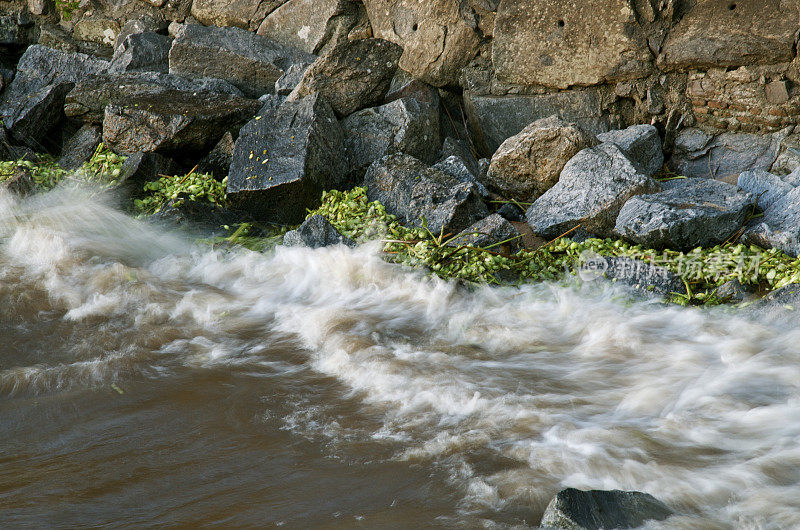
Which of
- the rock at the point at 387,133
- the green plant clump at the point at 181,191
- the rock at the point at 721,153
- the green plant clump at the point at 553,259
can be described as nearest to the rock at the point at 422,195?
the green plant clump at the point at 553,259

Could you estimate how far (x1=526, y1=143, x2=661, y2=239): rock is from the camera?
448cm

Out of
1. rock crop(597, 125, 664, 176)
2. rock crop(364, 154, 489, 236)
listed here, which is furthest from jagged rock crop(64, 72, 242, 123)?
rock crop(597, 125, 664, 176)

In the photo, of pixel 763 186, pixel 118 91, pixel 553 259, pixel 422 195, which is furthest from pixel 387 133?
pixel 763 186

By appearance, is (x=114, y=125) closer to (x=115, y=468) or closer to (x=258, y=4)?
(x=258, y=4)

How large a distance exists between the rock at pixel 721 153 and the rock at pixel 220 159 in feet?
13.2

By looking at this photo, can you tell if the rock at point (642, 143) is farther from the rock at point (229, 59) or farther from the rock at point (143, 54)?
the rock at point (143, 54)

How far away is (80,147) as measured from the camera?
638 centimetres

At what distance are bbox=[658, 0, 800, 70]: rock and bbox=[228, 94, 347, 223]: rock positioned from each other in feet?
9.72

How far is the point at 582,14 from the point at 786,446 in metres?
4.33

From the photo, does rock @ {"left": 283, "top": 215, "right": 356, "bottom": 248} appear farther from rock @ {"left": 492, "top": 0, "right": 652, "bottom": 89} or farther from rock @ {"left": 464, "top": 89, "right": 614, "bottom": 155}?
rock @ {"left": 492, "top": 0, "right": 652, "bottom": 89}

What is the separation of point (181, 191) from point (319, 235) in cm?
157

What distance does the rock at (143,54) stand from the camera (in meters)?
7.32

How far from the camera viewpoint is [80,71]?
781 centimetres

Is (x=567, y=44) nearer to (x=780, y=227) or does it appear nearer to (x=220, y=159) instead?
(x=780, y=227)
